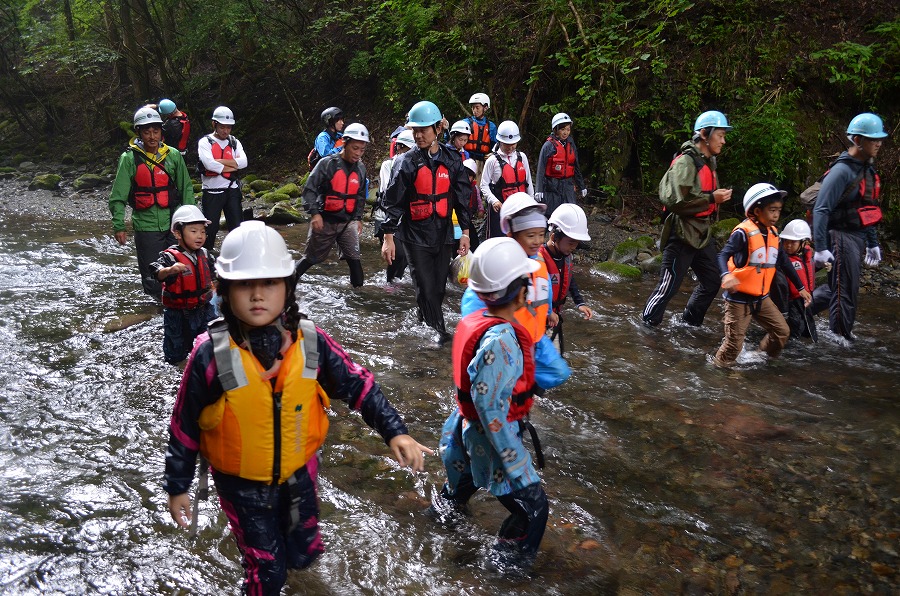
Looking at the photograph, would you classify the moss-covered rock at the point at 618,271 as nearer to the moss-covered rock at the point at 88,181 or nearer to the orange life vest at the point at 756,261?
the orange life vest at the point at 756,261

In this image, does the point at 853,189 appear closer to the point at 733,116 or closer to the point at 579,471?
the point at 579,471

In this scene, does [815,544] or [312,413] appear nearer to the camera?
[312,413]

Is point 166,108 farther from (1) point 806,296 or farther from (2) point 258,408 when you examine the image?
(2) point 258,408

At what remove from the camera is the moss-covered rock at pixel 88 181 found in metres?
19.9

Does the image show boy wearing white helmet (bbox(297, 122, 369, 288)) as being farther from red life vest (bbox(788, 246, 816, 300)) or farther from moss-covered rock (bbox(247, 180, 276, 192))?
moss-covered rock (bbox(247, 180, 276, 192))

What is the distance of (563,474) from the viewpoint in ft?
15.8

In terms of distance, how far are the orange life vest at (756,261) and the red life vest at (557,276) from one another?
185 centimetres

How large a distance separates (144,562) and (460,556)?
1.74 metres

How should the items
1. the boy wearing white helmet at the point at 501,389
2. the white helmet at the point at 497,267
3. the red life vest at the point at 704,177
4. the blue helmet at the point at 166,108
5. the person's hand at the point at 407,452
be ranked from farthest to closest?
the blue helmet at the point at 166,108, the red life vest at the point at 704,177, the white helmet at the point at 497,267, the boy wearing white helmet at the point at 501,389, the person's hand at the point at 407,452

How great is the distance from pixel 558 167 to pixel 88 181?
1584cm

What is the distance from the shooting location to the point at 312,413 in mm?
2875

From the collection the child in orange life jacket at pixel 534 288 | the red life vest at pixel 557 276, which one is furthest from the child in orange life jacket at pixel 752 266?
the child in orange life jacket at pixel 534 288

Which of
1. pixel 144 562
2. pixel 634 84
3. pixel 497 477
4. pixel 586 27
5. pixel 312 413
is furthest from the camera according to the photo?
pixel 586 27

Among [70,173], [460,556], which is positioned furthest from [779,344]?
[70,173]
